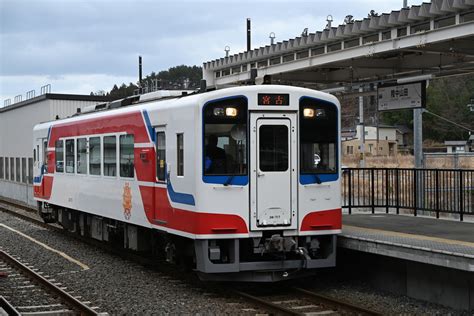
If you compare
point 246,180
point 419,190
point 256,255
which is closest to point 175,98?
point 246,180

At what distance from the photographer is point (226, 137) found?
995 cm

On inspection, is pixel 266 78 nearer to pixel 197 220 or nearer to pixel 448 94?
pixel 197 220

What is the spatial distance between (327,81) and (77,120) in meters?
5.84

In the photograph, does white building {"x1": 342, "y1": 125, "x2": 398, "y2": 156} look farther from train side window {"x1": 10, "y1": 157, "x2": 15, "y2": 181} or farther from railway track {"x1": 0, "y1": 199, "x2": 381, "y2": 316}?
railway track {"x1": 0, "y1": 199, "x2": 381, "y2": 316}

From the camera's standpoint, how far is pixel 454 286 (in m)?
8.91

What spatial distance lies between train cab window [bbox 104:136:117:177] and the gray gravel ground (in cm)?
180

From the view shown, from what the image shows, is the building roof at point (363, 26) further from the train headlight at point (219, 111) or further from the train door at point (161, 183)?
the train door at point (161, 183)

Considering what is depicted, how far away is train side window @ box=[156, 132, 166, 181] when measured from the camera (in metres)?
10.9

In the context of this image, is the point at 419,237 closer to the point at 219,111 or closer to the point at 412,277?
the point at 412,277

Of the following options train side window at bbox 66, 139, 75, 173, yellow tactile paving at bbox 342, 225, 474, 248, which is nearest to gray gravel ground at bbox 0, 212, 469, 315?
yellow tactile paving at bbox 342, 225, 474, 248

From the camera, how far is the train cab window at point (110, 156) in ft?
42.8

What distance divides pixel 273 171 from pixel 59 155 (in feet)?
27.8

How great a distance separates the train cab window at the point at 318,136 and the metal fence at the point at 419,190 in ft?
9.58

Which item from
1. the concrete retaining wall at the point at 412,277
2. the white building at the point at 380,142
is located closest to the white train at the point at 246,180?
the concrete retaining wall at the point at 412,277
